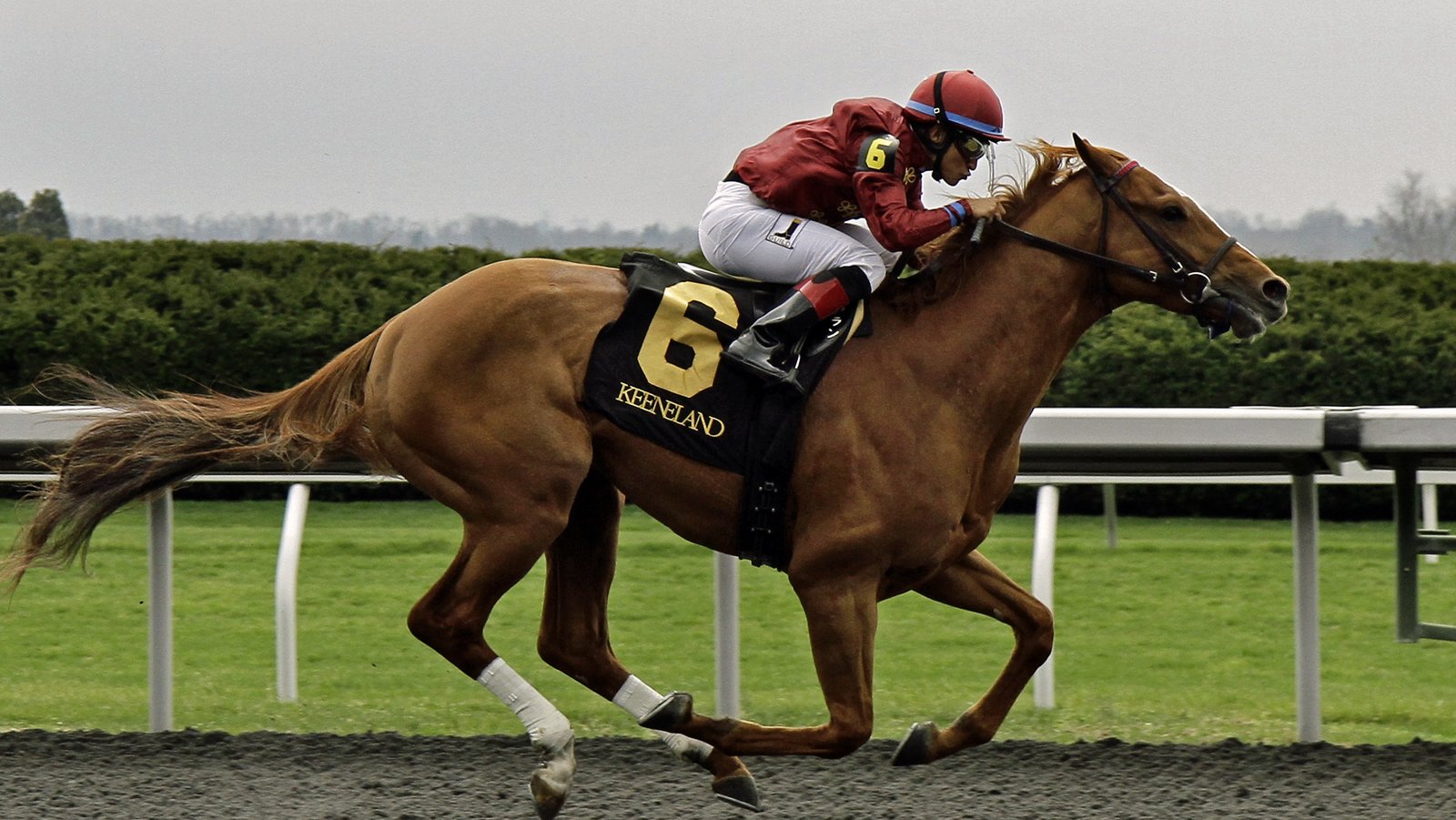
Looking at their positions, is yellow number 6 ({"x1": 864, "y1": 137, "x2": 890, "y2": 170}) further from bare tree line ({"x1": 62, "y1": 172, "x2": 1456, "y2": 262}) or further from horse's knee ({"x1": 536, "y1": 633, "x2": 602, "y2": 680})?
bare tree line ({"x1": 62, "y1": 172, "x2": 1456, "y2": 262})

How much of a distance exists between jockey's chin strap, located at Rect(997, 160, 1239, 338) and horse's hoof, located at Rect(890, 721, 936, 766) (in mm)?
1036

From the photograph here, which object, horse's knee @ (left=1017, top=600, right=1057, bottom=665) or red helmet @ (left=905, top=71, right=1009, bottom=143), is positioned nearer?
red helmet @ (left=905, top=71, right=1009, bottom=143)

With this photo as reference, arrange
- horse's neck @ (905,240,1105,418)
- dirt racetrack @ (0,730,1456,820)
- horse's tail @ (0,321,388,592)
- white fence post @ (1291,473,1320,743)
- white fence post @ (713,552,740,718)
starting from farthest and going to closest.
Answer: white fence post @ (713,552,740,718) → white fence post @ (1291,473,1320,743) → horse's tail @ (0,321,388,592) → dirt racetrack @ (0,730,1456,820) → horse's neck @ (905,240,1105,418)

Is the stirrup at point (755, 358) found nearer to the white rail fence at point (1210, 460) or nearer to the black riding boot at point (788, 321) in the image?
the black riding boot at point (788, 321)

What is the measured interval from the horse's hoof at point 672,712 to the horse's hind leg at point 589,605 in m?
0.13

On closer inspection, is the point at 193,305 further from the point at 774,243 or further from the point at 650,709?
the point at 774,243

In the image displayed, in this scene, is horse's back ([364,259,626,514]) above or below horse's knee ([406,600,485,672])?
above

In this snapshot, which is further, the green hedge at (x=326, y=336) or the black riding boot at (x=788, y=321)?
the green hedge at (x=326, y=336)

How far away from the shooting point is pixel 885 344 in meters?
3.57

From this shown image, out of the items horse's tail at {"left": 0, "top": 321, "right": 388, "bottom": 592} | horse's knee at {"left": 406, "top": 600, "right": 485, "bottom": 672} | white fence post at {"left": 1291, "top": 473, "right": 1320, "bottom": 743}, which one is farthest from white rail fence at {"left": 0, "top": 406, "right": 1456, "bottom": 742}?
horse's knee at {"left": 406, "top": 600, "right": 485, "bottom": 672}

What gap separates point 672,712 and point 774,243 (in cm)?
100

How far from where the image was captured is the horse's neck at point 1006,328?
3543 mm

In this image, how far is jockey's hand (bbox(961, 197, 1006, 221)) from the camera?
11.8ft

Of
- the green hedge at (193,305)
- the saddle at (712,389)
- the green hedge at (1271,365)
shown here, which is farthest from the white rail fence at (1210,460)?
the green hedge at (193,305)
